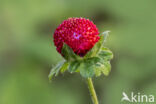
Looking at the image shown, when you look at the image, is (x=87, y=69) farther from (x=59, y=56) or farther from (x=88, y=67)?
(x=59, y=56)

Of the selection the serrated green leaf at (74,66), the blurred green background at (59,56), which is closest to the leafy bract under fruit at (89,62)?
the serrated green leaf at (74,66)

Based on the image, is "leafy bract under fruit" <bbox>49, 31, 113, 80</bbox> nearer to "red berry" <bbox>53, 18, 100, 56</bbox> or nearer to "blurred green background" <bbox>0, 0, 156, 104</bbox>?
"red berry" <bbox>53, 18, 100, 56</bbox>

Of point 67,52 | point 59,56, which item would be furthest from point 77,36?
point 59,56

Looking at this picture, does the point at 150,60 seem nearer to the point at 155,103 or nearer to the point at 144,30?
the point at 144,30

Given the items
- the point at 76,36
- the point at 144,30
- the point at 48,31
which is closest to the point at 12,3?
the point at 48,31

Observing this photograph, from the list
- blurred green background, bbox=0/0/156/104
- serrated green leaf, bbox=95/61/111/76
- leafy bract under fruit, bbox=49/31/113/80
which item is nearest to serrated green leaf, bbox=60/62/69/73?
leafy bract under fruit, bbox=49/31/113/80
